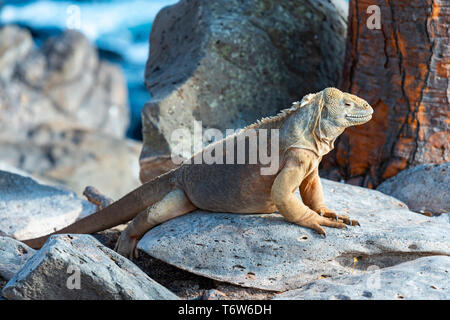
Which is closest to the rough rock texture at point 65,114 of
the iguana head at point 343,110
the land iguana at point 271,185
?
the land iguana at point 271,185

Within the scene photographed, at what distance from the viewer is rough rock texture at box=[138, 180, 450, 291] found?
12.9ft

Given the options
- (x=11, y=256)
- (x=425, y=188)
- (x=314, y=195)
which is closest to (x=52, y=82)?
(x=11, y=256)

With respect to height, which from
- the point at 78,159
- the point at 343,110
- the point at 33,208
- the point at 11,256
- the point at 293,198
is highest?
the point at 343,110

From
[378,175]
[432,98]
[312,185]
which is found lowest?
[378,175]

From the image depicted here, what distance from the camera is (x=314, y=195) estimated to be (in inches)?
172

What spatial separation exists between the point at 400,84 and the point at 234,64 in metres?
1.88

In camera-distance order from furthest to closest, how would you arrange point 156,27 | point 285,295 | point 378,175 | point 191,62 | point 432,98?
point 156,27
point 191,62
point 378,175
point 432,98
point 285,295

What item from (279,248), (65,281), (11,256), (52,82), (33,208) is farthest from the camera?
(52,82)

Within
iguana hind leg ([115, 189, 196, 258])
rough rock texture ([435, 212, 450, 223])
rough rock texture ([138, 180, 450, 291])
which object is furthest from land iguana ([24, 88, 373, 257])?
rough rock texture ([435, 212, 450, 223])

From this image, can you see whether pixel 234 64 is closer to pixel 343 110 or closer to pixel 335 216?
pixel 343 110
